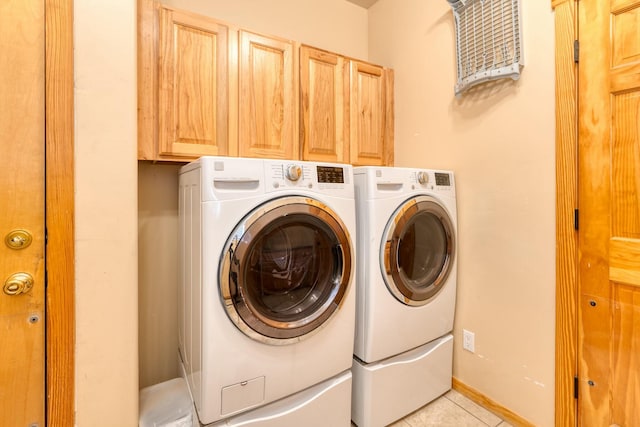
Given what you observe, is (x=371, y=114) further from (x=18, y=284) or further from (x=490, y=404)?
(x=18, y=284)

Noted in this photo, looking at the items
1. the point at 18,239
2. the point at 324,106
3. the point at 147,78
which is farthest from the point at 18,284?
the point at 324,106

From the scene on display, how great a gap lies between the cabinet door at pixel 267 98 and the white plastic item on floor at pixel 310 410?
122 cm

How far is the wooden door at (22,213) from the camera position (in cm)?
100

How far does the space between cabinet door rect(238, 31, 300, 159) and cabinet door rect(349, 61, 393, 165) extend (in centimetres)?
46

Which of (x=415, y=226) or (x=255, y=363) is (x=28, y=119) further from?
(x=415, y=226)

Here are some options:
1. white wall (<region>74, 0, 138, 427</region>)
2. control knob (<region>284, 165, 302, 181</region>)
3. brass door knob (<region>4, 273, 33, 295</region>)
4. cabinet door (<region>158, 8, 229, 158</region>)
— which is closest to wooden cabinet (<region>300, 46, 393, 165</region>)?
cabinet door (<region>158, 8, 229, 158</region>)

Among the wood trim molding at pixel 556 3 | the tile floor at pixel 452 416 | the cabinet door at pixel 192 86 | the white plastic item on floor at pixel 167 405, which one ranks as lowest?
the tile floor at pixel 452 416

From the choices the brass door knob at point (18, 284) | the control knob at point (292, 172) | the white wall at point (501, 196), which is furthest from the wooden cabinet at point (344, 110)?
the brass door knob at point (18, 284)

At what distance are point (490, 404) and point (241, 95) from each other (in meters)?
2.19

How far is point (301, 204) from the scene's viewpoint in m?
1.21

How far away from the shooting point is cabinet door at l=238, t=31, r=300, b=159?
161 centimetres

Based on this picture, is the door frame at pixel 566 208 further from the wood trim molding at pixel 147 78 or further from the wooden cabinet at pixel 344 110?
the wood trim molding at pixel 147 78

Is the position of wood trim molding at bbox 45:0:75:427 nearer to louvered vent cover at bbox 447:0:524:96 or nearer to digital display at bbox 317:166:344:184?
digital display at bbox 317:166:344:184

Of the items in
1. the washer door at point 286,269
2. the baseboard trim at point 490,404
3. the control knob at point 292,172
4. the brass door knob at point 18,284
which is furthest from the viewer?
the baseboard trim at point 490,404
